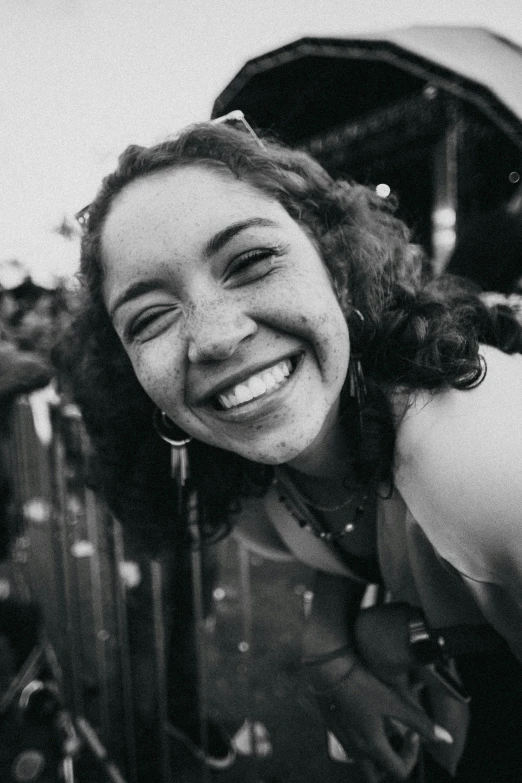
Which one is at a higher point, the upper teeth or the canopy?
the canopy

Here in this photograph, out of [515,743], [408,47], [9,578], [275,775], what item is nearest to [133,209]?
[515,743]

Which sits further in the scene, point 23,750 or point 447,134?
point 447,134

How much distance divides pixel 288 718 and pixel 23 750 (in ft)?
4.06

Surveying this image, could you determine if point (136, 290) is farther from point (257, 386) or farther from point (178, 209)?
point (257, 386)

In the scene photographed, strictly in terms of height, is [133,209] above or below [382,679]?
above

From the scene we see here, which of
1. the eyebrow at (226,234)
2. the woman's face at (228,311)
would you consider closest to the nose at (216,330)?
the woman's face at (228,311)

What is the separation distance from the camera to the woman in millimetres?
944

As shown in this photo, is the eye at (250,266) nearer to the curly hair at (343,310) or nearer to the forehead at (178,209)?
the forehead at (178,209)

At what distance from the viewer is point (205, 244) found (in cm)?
104

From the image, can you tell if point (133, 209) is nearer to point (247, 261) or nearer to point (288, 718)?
point (247, 261)

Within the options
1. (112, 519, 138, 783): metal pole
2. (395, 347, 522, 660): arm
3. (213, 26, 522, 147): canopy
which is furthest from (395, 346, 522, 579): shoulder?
(213, 26, 522, 147): canopy

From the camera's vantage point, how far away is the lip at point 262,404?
3.49ft

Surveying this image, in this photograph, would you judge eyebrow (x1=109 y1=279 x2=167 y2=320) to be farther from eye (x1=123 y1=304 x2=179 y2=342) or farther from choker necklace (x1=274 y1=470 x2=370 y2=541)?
choker necklace (x1=274 y1=470 x2=370 y2=541)

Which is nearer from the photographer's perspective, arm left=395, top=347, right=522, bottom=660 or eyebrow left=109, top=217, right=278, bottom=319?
arm left=395, top=347, right=522, bottom=660
